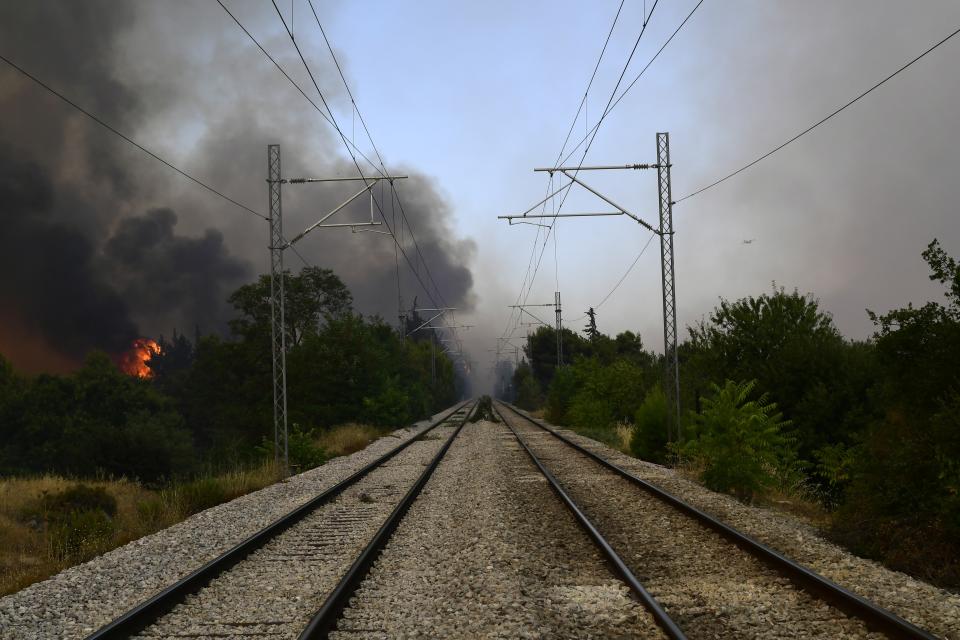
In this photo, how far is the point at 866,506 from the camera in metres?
9.95

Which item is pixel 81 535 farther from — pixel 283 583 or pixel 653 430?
pixel 653 430

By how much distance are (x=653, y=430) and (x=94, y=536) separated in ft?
52.9

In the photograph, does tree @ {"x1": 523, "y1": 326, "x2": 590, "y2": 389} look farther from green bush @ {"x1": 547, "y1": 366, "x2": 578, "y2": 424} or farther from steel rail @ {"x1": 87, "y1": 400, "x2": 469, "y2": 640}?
steel rail @ {"x1": 87, "y1": 400, "x2": 469, "y2": 640}

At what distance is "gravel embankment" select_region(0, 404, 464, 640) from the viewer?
696 cm

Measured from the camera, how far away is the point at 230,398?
6284 centimetres

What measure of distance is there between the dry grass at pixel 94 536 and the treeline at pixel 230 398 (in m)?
6.10

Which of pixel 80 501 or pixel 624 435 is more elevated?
pixel 624 435

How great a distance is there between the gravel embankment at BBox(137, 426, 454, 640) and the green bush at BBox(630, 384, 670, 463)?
37.0ft

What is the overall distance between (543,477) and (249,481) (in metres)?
6.75

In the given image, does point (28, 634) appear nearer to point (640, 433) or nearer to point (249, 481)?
point (249, 481)

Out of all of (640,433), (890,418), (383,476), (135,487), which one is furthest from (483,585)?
(135,487)

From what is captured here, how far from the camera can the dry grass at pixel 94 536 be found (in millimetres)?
10055

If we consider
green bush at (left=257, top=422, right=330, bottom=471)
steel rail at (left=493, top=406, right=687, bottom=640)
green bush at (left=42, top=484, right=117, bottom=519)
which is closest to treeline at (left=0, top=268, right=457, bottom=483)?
green bush at (left=257, top=422, right=330, bottom=471)

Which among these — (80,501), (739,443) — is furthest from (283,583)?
(80,501)
